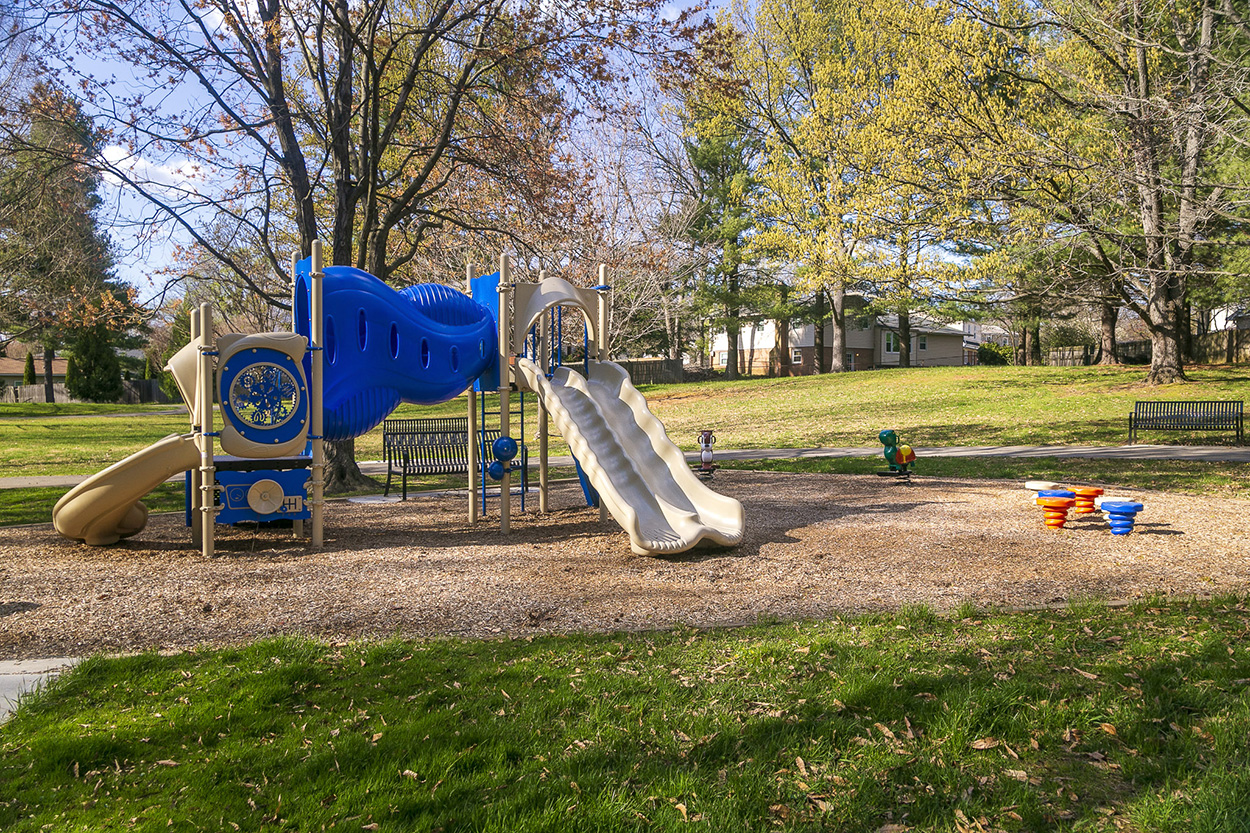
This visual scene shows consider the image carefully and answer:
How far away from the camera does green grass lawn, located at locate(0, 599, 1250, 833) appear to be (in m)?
3.13

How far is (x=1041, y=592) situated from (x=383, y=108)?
626 inches

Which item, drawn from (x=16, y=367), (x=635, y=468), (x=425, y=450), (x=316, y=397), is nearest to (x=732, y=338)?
(x=425, y=450)

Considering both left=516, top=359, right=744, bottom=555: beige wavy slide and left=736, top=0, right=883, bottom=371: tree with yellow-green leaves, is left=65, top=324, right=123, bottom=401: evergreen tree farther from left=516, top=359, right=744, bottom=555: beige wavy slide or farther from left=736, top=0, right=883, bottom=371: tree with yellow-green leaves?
left=516, top=359, right=744, bottom=555: beige wavy slide

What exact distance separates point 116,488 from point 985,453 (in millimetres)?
14070

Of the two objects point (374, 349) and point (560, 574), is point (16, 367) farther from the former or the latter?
point (560, 574)

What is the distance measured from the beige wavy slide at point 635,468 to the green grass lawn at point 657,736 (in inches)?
101

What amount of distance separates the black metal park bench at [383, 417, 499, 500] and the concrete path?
6.75 meters

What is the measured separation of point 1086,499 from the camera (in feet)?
29.4

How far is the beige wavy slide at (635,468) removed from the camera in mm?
7645

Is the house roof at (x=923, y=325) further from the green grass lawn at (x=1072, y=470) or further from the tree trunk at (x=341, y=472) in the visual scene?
the tree trunk at (x=341, y=472)

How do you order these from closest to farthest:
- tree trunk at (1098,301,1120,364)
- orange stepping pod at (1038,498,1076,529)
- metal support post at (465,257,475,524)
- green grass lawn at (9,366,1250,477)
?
orange stepping pod at (1038,498,1076,529) < metal support post at (465,257,475,524) < green grass lawn at (9,366,1250,477) < tree trunk at (1098,301,1120,364)

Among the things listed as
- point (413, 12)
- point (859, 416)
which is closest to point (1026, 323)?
point (859, 416)

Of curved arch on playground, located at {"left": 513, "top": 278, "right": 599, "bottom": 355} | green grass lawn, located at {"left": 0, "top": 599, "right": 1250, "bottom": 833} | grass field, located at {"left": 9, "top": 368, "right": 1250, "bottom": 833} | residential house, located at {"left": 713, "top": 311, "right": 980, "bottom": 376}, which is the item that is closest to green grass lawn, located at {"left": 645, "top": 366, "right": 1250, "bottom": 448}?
curved arch on playground, located at {"left": 513, "top": 278, "right": 599, "bottom": 355}

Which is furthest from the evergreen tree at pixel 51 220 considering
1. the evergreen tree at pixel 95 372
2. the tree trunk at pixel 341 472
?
the evergreen tree at pixel 95 372
